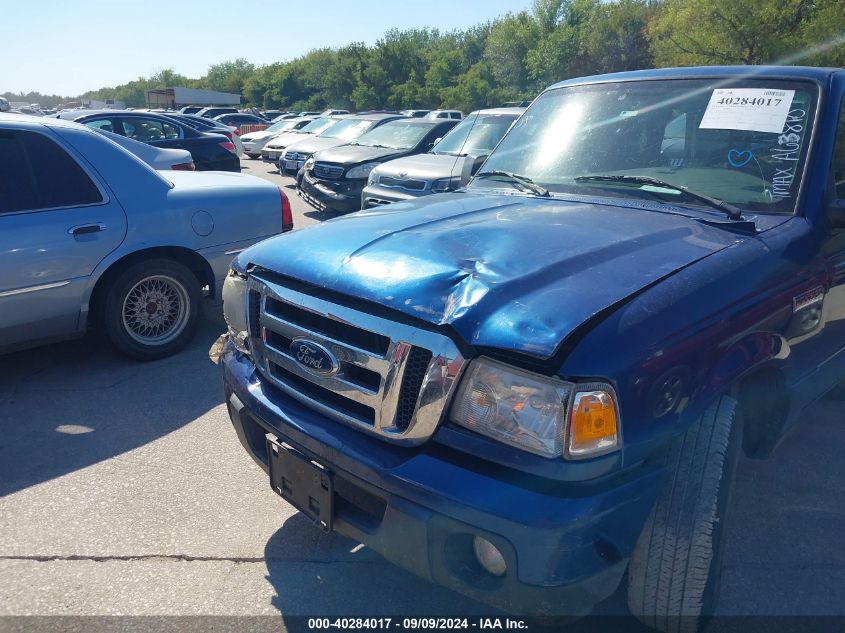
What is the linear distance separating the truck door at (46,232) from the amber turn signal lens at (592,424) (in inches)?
141

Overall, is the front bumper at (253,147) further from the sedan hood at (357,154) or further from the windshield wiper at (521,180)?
the windshield wiper at (521,180)

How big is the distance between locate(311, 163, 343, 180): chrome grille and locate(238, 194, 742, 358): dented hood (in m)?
7.80

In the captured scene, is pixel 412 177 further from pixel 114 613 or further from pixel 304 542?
pixel 114 613

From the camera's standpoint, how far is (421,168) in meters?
8.48

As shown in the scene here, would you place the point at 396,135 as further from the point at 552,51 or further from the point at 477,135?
the point at 552,51

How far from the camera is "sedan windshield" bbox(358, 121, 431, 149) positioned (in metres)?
11.3

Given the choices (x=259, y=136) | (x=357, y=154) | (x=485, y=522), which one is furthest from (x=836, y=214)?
(x=259, y=136)

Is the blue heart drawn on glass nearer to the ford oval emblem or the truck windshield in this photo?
the truck windshield

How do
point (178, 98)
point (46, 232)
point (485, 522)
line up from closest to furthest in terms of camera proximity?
point (485, 522), point (46, 232), point (178, 98)

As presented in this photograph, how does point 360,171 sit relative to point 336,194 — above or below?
above

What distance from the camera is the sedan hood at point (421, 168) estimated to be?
827 cm

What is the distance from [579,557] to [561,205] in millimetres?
1669

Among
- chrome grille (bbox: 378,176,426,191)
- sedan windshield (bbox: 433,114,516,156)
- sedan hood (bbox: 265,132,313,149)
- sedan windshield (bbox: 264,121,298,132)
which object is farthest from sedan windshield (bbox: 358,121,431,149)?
sedan windshield (bbox: 264,121,298,132)

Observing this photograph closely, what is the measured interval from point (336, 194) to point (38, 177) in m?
6.45
